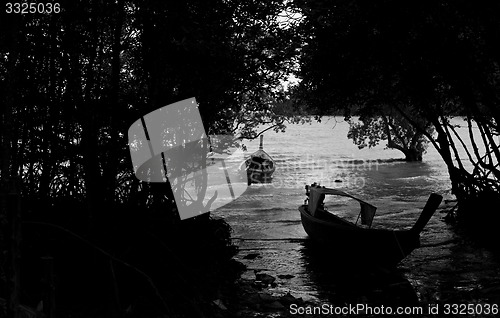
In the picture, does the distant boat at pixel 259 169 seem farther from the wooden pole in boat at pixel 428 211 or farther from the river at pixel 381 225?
the wooden pole in boat at pixel 428 211

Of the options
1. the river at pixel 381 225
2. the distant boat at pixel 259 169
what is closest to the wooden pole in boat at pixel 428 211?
the river at pixel 381 225

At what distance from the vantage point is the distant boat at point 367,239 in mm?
16891

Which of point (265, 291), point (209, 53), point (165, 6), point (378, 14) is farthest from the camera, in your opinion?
point (265, 291)

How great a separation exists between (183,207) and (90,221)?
6113 mm

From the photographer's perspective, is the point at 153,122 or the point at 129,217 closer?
the point at 129,217

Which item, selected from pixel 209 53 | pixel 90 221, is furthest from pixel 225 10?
pixel 90 221

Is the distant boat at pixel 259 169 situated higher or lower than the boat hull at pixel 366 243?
higher

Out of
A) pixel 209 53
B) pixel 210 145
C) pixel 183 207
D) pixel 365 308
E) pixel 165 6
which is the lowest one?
pixel 365 308

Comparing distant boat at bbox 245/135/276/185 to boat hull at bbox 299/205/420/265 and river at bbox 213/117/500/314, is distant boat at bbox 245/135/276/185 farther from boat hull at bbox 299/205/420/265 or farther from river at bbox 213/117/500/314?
boat hull at bbox 299/205/420/265

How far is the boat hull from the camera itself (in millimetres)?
16953

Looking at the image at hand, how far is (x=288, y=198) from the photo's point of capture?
38.5m

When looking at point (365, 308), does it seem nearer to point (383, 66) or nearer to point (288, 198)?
point (383, 66)

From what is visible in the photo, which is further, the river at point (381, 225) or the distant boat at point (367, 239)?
the distant boat at point (367, 239)

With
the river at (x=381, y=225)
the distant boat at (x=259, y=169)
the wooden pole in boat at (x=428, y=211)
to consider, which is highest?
the distant boat at (x=259, y=169)
